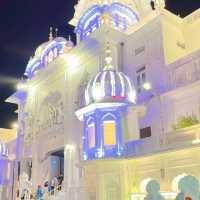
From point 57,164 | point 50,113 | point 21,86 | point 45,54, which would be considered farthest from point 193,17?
point 21,86

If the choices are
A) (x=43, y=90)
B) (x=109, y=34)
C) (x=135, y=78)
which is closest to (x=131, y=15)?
(x=109, y=34)

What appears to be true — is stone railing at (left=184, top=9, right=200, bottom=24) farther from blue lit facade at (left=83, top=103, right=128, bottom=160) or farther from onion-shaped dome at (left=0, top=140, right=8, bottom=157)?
onion-shaped dome at (left=0, top=140, right=8, bottom=157)

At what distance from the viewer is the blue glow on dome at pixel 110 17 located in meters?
20.3

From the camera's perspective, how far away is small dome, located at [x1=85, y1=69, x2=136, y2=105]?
13.7 metres

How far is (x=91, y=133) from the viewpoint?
1362cm

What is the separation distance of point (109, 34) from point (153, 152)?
31.1 feet

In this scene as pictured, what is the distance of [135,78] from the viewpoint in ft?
57.8

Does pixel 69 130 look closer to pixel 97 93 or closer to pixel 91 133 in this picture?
pixel 91 133

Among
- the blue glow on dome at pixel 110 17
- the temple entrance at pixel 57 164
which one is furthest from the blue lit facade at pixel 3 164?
the blue glow on dome at pixel 110 17

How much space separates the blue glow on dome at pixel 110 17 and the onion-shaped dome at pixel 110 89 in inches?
262

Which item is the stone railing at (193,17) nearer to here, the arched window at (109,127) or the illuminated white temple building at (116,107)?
the illuminated white temple building at (116,107)

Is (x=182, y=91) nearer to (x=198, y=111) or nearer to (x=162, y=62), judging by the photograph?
(x=198, y=111)

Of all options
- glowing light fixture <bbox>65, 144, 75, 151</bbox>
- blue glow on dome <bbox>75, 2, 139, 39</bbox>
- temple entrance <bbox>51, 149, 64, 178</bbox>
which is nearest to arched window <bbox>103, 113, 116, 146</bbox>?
glowing light fixture <bbox>65, 144, 75, 151</bbox>

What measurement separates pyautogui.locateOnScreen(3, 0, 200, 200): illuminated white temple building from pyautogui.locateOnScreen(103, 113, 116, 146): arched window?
0.14 feet
